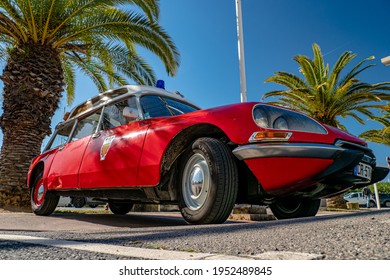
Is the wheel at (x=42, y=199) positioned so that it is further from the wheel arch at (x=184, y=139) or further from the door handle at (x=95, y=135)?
the wheel arch at (x=184, y=139)

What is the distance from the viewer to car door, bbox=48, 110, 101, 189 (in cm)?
462

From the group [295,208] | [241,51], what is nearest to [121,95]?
[295,208]

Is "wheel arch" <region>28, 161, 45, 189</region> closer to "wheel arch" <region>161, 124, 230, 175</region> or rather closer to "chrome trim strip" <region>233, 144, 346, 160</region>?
"wheel arch" <region>161, 124, 230, 175</region>

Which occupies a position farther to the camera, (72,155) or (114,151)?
(72,155)

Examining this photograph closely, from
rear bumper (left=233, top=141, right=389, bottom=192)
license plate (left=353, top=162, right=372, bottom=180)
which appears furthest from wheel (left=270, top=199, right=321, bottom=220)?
rear bumper (left=233, top=141, right=389, bottom=192)

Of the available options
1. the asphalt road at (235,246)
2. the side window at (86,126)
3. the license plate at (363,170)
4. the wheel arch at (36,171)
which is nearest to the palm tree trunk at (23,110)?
the wheel arch at (36,171)

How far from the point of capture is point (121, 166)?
3.70 m

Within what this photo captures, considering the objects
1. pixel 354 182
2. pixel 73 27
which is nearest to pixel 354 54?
pixel 73 27

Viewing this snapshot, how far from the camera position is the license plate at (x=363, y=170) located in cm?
309

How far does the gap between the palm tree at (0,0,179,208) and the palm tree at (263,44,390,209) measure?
25.7ft

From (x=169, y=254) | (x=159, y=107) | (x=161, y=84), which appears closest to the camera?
(x=169, y=254)

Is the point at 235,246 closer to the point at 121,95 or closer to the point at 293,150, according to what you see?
the point at 293,150

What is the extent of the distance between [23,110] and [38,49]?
1808 millimetres

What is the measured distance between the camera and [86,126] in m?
5.06
